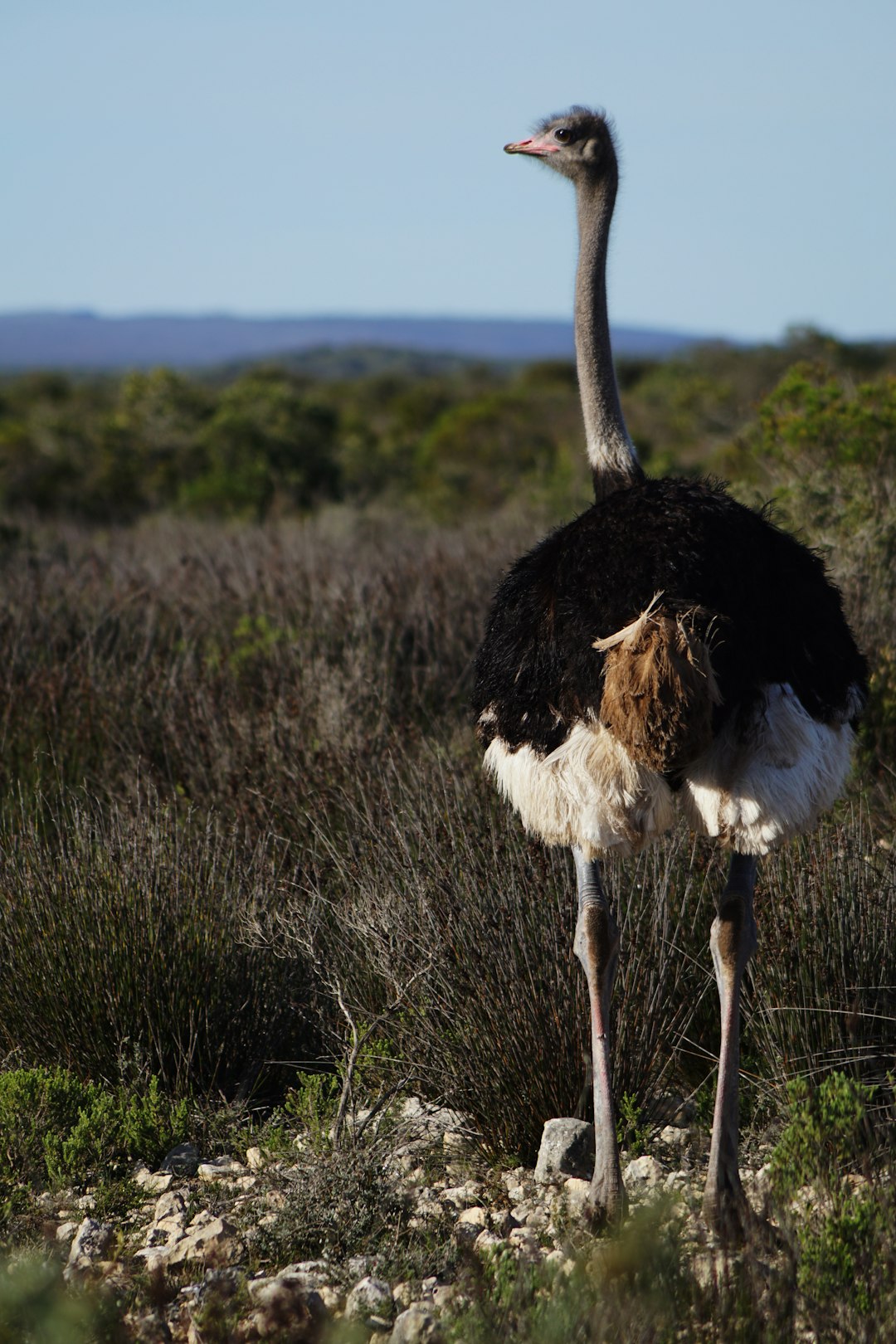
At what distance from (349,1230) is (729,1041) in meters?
0.82

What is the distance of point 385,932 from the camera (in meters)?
3.46

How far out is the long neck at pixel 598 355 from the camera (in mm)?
3141

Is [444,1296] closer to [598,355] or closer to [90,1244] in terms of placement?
[90,1244]

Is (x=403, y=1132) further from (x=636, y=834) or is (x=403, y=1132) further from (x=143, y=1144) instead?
(x=636, y=834)

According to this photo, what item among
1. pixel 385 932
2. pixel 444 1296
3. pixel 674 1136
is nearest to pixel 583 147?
pixel 385 932

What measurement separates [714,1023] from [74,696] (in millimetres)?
2896

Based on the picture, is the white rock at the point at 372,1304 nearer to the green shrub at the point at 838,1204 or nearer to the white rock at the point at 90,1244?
the white rock at the point at 90,1244

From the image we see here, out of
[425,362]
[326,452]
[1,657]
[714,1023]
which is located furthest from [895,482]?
[425,362]

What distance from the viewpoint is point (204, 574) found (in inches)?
305

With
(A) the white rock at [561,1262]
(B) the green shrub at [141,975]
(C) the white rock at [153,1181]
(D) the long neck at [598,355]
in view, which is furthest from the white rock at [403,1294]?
(D) the long neck at [598,355]

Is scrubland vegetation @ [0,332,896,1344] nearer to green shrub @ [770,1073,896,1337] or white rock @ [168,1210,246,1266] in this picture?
green shrub @ [770,1073,896,1337]

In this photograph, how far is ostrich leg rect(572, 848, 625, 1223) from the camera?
2.65 metres

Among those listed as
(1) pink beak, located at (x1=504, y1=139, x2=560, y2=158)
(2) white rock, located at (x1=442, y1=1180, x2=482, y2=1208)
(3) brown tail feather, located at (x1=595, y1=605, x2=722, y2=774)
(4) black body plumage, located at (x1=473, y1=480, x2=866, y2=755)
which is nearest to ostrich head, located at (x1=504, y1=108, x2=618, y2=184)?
(1) pink beak, located at (x1=504, y1=139, x2=560, y2=158)

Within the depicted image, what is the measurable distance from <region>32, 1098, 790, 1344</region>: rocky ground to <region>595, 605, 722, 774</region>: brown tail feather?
2.39 feet
